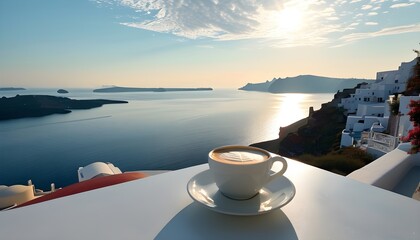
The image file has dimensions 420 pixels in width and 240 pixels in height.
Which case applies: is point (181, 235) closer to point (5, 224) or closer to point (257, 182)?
point (257, 182)

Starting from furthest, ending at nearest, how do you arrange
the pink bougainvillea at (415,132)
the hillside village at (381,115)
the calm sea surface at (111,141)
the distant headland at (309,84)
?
the distant headland at (309,84), the calm sea surface at (111,141), the hillside village at (381,115), the pink bougainvillea at (415,132)

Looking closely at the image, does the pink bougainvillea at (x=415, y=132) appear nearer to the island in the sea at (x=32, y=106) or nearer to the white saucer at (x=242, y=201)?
the white saucer at (x=242, y=201)

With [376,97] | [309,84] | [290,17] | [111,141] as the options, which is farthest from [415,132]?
A: [309,84]

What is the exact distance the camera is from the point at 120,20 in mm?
8141

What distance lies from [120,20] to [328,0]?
7577 mm

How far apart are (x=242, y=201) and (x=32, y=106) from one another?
47.2 meters

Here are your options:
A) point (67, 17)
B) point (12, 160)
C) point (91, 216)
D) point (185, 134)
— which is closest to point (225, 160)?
point (91, 216)

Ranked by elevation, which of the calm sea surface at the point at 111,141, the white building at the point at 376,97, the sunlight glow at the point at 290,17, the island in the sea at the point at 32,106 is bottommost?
the calm sea surface at the point at 111,141

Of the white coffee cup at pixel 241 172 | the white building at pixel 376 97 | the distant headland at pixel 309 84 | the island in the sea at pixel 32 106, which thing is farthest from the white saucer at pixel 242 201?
the distant headland at pixel 309 84

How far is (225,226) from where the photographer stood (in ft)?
1.75

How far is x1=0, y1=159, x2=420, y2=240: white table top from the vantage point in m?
0.50

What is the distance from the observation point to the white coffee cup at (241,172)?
552 millimetres

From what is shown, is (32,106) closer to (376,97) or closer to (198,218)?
(198,218)

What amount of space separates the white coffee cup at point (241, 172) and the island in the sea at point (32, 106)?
145ft
